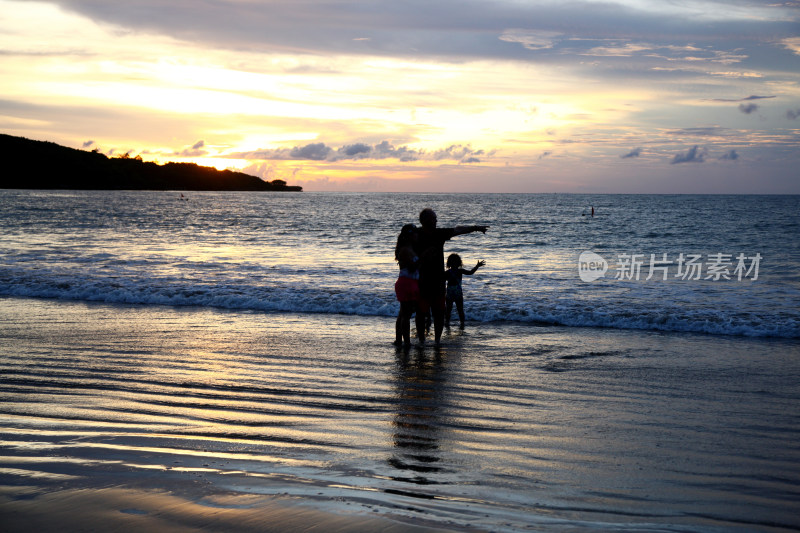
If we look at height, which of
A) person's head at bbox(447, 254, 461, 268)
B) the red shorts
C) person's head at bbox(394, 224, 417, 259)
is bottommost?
the red shorts

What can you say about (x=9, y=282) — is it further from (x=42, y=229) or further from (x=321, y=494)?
(x=42, y=229)

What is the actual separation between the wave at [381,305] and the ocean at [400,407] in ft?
0.21

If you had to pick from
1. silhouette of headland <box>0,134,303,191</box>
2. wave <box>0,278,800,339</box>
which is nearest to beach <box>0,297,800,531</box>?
wave <box>0,278,800,339</box>

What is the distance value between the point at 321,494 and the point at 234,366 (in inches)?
166

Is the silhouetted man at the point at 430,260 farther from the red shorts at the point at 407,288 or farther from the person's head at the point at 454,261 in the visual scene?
the person's head at the point at 454,261

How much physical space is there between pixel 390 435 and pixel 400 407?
937 mm

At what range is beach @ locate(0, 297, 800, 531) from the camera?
3359mm

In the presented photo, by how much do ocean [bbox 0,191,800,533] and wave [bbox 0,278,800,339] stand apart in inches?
2.6

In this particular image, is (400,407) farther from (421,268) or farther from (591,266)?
(591,266)

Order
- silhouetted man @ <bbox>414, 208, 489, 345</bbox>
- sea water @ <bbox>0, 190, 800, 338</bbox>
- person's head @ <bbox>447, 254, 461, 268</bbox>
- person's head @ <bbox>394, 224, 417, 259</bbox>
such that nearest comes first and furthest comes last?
person's head @ <bbox>394, 224, 417, 259</bbox> → silhouetted man @ <bbox>414, 208, 489, 345</bbox> → person's head @ <bbox>447, 254, 461, 268</bbox> → sea water @ <bbox>0, 190, 800, 338</bbox>

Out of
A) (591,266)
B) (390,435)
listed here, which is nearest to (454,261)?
(390,435)

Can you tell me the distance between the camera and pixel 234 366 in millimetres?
7484

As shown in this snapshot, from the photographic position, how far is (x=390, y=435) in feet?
16.2

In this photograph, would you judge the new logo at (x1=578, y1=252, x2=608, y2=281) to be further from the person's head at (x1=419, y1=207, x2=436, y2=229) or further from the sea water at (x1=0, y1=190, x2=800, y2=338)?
the person's head at (x1=419, y1=207, x2=436, y2=229)
